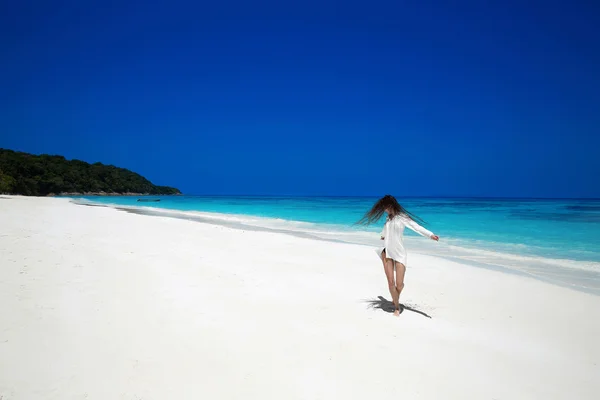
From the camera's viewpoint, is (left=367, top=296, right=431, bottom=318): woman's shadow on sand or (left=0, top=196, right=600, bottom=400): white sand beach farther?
(left=367, top=296, right=431, bottom=318): woman's shadow on sand

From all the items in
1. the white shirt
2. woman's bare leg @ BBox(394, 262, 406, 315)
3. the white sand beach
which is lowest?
the white sand beach

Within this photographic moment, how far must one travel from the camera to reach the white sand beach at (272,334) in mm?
3230

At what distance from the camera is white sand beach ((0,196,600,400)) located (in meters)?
3.23

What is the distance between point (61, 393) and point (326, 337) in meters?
2.78

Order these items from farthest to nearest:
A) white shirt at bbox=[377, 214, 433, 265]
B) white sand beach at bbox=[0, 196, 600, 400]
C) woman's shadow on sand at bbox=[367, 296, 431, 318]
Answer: woman's shadow on sand at bbox=[367, 296, 431, 318] → white shirt at bbox=[377, 214, 433, 265] → white sand beach at bbox=[0, 196, 600, 400]

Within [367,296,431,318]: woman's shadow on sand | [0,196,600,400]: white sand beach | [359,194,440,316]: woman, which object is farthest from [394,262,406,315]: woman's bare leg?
[0,196,600,400]: white sand beach

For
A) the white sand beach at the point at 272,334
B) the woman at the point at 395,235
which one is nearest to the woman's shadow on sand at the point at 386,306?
the white sand beach at the point at 272,334

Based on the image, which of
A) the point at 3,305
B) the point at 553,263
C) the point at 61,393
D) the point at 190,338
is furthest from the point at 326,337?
the point at 553,263

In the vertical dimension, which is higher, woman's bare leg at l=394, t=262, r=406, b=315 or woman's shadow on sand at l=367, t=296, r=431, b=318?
woman's bare leg at l=394, t=262, r=406, b=315

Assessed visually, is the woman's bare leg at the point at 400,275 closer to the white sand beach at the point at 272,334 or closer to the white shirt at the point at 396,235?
the white shirt at the point at 396,235

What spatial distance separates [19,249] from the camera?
8250mm

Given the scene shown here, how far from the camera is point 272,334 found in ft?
14.3

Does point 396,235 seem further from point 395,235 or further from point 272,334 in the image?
point 272,334

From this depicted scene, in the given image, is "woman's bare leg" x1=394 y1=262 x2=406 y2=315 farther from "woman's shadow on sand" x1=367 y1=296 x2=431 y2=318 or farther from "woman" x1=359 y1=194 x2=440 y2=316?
"woman's shadow on sand" x1=367 y1=296 x2=431 y2=318
